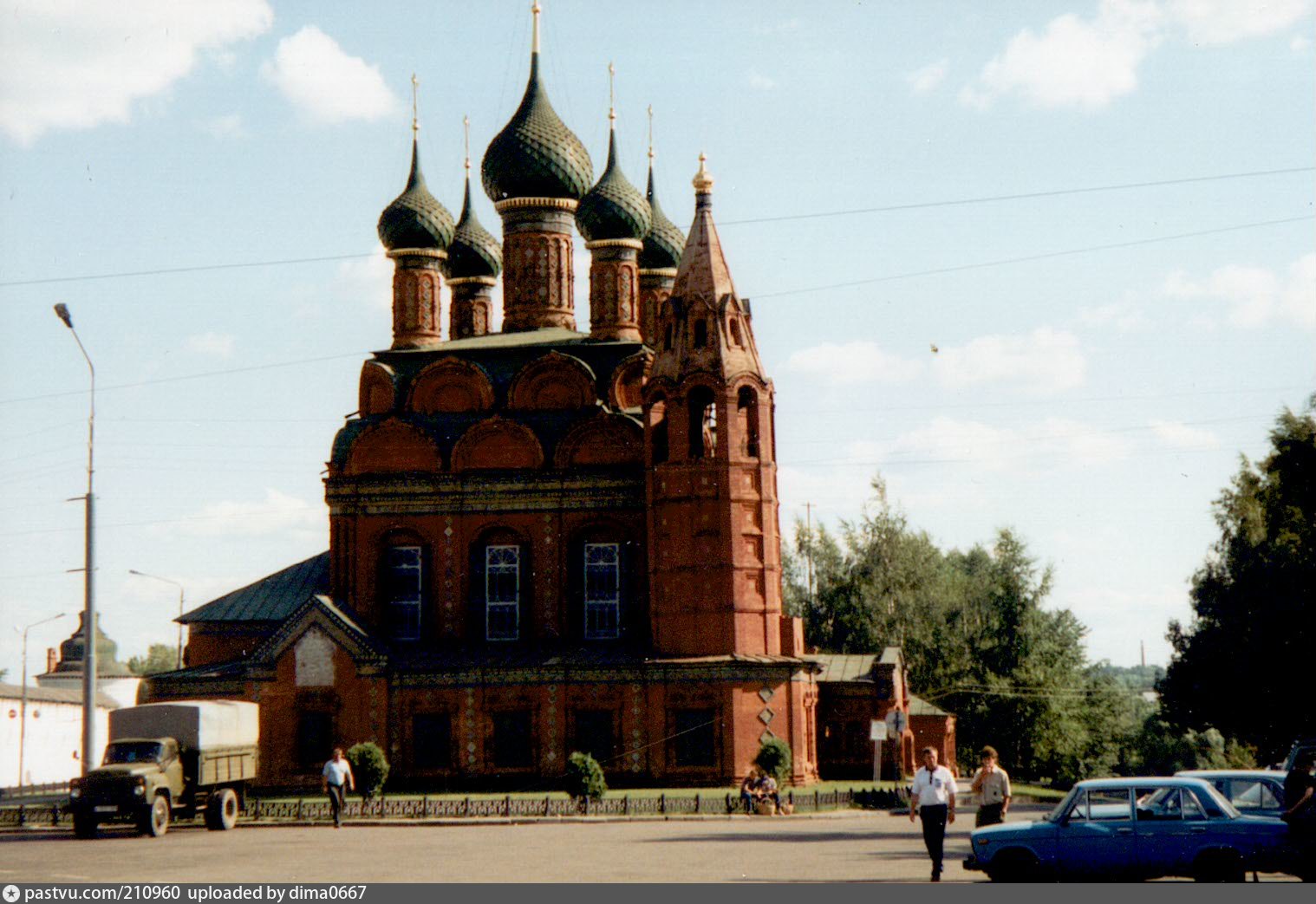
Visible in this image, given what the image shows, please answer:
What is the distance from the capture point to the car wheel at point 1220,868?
17125mm

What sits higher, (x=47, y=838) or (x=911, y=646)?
(x=911, y=646)

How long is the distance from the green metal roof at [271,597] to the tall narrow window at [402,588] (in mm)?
2547

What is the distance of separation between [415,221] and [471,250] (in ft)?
12.9

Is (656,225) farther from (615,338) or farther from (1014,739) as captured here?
(1014,739)

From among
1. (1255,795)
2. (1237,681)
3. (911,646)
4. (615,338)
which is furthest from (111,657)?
(1255,795)

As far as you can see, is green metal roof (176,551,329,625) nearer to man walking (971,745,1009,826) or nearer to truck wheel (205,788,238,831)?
truck wheel (205,788,238,831)

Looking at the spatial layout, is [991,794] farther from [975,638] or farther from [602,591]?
[975,638]

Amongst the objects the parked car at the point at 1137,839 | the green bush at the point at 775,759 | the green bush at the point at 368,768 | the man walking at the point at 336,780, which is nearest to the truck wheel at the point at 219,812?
the man walking at the point at 336,780

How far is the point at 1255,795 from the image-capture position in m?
20.3

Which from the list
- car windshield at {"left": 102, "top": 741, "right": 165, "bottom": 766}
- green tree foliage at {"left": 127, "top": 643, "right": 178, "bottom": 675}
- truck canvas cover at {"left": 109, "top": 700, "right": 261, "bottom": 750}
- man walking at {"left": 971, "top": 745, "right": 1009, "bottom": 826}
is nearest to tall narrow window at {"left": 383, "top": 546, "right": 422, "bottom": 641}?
truck canvas cover at {"left": 109, "top": 700, "right": 261, "bottom": 750}

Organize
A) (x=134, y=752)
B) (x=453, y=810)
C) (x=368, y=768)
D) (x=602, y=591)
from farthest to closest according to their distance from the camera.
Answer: (x=602, y=591) → (x=368, y=768) → (x=453, y=810) → (x=134, y=752)

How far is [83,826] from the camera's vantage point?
26656 mm

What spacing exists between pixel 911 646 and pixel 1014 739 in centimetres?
521

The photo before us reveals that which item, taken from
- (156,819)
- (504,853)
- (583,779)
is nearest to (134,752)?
(156,819)
